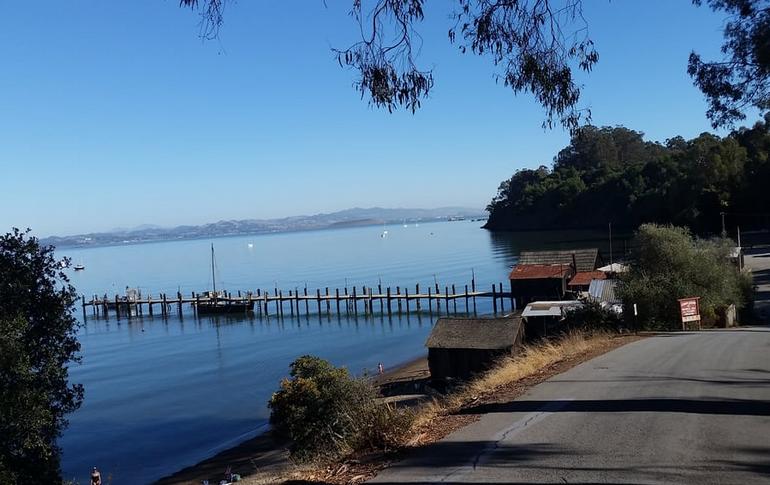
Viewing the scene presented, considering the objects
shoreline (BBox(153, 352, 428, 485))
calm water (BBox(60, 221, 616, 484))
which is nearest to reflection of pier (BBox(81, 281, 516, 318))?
calm water (BBox(60, 221, 616, 484))

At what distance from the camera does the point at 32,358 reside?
15617mm

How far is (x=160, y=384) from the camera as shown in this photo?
135ft

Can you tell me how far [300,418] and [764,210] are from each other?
82.1 meters

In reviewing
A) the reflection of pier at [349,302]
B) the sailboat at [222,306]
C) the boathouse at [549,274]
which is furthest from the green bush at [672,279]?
the sailboat at [222,306]

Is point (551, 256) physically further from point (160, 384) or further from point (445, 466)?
point (445, 466)

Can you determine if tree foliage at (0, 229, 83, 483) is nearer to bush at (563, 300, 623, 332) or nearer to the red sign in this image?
bush at (563, 300, 623, 332)

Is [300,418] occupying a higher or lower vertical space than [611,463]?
lower

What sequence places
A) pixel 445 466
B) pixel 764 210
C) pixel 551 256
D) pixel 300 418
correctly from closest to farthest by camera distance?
pixel 445 466, pixel 300 418, pixel 551 256, pixel 764 210

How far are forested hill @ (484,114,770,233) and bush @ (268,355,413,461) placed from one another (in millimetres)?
6524

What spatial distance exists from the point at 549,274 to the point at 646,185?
278 ft

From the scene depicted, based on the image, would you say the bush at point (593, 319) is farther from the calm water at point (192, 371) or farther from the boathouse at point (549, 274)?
the boathouse at point (549, 274)

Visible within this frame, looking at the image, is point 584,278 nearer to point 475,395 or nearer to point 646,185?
point 475,395

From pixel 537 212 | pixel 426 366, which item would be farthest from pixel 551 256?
pixel 537 212

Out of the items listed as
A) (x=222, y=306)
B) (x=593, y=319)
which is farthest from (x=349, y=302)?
(x=593, y=319)
